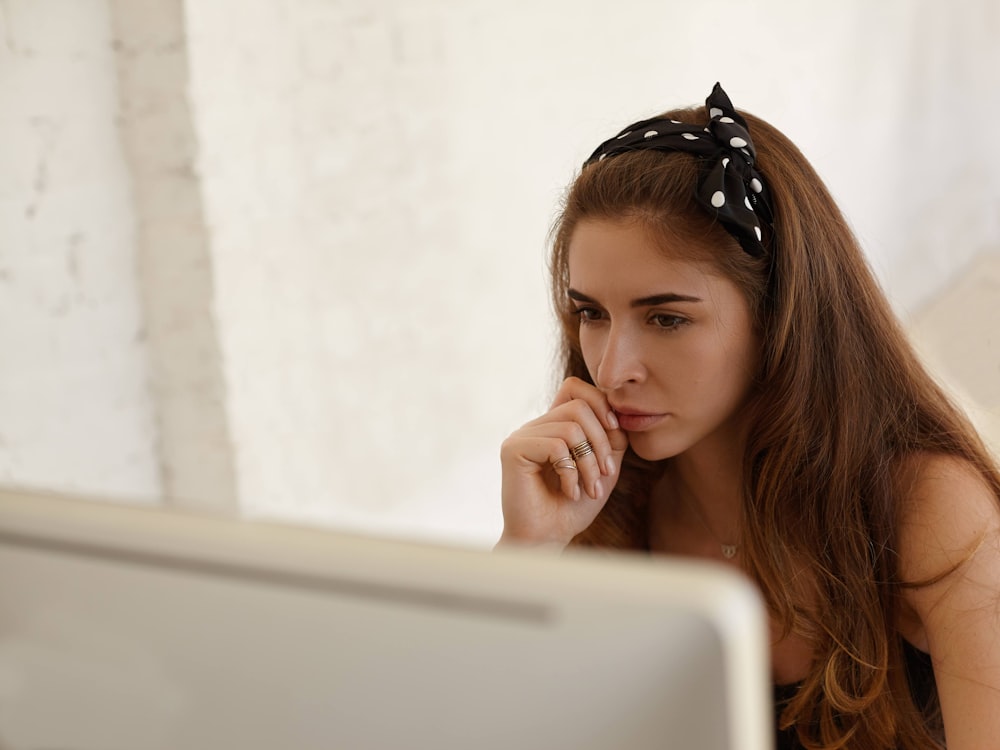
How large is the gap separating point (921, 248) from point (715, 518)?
3.05 m

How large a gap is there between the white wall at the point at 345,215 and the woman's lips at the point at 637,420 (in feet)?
2.62

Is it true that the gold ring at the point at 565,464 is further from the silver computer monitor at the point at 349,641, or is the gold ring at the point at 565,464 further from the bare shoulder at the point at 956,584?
the silver computer monitor at the point at 349,641

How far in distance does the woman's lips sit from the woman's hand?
1cm

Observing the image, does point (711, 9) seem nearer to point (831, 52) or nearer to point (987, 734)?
point (831, 52)

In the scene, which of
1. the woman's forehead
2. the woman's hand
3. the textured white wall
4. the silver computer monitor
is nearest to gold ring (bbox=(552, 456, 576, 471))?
the woman's hand

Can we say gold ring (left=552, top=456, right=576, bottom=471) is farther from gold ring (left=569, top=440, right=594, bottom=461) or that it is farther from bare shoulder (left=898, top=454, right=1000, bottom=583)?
bare shoulder (left=898, top=454, right=1000, bottom=583)

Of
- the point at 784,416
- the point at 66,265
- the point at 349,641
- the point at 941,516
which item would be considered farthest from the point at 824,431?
the point at 66,265

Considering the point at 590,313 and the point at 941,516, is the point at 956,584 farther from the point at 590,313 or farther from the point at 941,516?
the point at 590,313

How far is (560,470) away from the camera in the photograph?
4.34 feet

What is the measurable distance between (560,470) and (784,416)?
0.26 meters

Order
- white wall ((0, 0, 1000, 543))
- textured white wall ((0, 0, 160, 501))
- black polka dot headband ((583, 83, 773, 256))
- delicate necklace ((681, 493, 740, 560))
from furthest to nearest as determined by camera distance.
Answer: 1. white wall ((0, 0, 1000, 543))
2. textured white wall ((0, 0, 160, 501))
3. delicate necklace ((681, 493, 740, 560))
4. black polka dot headband ((583, 83, 773, 256))

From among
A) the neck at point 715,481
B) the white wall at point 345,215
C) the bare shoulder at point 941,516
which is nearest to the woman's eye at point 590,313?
the neck at point 715,481

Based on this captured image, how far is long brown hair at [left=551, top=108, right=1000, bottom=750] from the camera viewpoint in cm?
124

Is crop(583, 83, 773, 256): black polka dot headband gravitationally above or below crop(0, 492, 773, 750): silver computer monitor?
above
